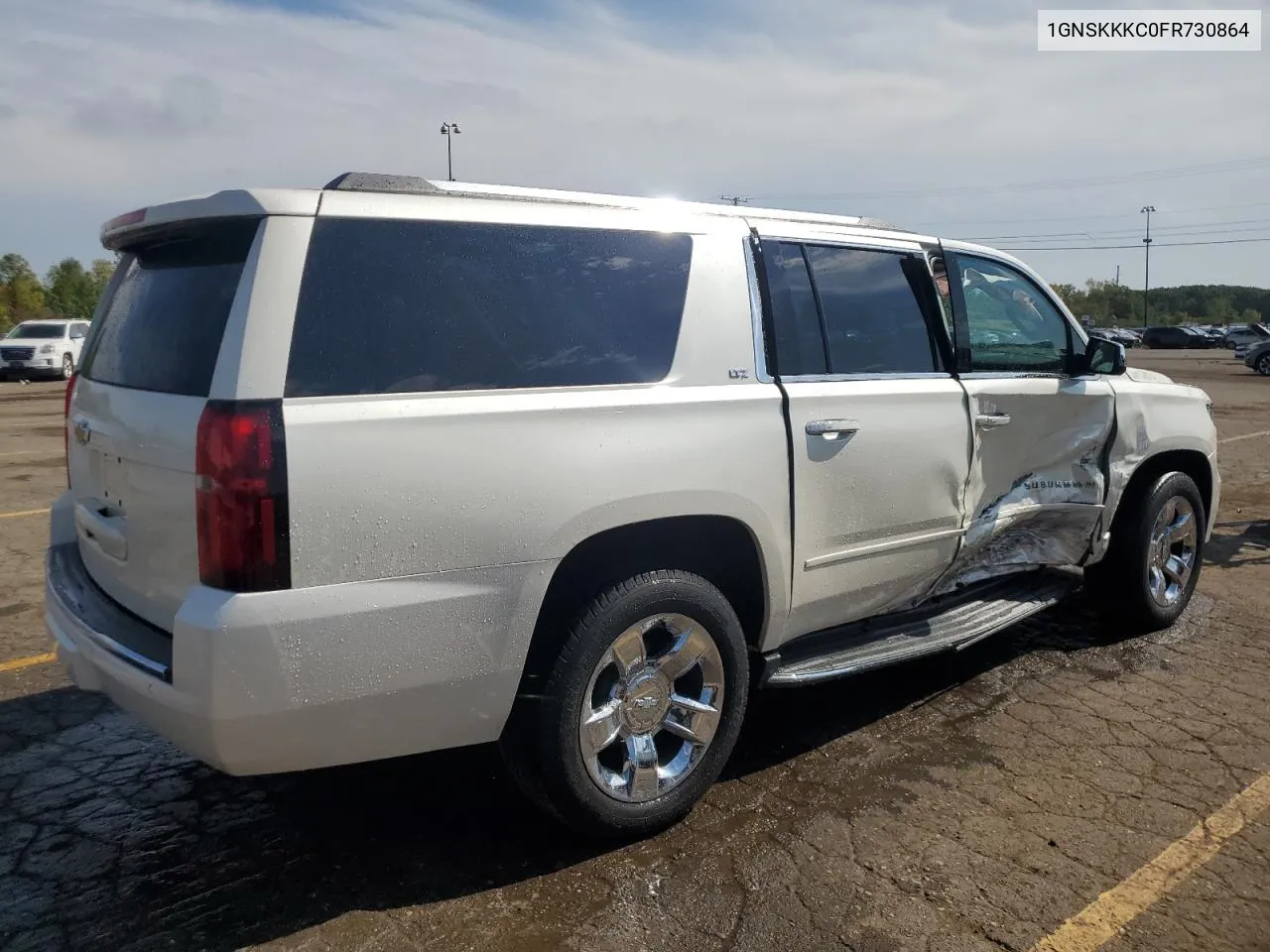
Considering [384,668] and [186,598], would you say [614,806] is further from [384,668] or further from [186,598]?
[186,598]

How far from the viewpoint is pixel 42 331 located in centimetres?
2834

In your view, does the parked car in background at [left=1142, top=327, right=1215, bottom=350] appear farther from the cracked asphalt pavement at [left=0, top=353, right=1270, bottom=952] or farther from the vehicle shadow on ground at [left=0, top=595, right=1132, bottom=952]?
the vehicle shadow on ground at [left=0, top=595, right=1132, bottom=952]

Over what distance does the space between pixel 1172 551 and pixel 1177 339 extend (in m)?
68.2

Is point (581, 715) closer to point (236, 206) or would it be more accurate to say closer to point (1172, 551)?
point (236, 206)

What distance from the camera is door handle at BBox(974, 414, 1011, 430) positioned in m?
4.28

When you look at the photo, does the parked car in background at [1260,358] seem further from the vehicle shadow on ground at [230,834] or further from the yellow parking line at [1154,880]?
the vehicle shadow on ground at [230,834]

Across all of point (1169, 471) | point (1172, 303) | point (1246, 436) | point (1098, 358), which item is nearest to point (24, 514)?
point (1098, 358)

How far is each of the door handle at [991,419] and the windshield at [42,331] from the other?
29390mm

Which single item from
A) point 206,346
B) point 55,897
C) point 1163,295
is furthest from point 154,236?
point 1163,295

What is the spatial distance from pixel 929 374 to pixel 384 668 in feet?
8.21

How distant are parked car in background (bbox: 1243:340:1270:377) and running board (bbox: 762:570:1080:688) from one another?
3159 centimetres

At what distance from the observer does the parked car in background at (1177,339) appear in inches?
2547

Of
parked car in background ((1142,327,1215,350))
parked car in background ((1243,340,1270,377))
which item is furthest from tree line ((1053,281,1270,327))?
parked car in background ((1243,340,1270,377))

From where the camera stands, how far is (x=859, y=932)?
279cm
